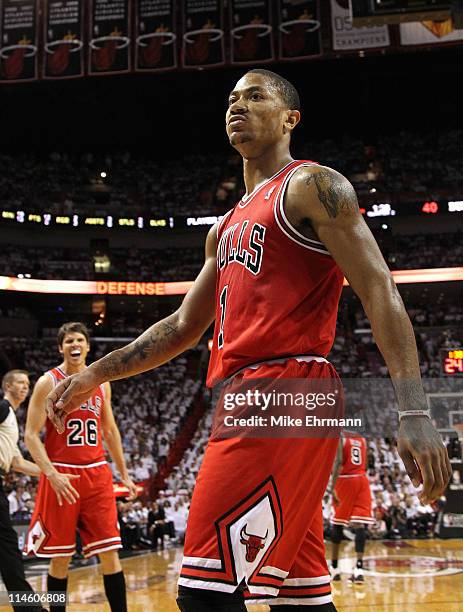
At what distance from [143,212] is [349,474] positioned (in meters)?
20.4

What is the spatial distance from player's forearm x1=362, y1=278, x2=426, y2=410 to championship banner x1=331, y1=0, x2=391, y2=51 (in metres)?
9.91

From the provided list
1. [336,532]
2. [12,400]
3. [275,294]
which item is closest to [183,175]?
[336,532]

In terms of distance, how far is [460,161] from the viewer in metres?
25.9

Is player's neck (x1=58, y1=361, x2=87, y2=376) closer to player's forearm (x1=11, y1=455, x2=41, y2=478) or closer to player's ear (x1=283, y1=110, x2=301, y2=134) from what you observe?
player's forearm (x1=11, y1=455, x2=41, y2=478)

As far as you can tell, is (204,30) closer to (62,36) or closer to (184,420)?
(62,36)

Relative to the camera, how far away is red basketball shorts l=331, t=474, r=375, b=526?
25.5ft

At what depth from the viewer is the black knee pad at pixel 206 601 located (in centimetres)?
195

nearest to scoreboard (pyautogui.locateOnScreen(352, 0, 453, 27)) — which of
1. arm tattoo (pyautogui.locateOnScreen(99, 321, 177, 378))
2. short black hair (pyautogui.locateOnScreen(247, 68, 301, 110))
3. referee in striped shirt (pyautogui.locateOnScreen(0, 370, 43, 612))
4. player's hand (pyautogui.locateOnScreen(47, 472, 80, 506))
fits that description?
short black hair (pyautogui.locateOnScreen(247, 68, 301, 110))

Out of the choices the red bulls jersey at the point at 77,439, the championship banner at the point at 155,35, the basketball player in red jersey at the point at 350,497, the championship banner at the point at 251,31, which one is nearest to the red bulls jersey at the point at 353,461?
the basketball player in red jersey at the point at 350,497

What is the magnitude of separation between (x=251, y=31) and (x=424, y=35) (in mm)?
2831

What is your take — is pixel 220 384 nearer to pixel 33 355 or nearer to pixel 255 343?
pixel 255 343

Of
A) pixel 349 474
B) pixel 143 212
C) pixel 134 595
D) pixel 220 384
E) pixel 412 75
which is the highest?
pixel 412 75

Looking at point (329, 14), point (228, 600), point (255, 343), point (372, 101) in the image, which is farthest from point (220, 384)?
point (372, 101)

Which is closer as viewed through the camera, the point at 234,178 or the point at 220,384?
the point at 220,384
